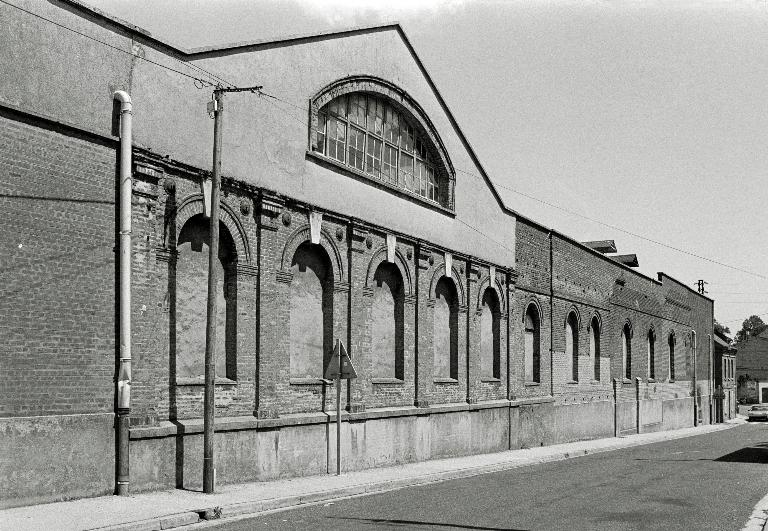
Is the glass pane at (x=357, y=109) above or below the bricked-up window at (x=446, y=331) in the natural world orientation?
above

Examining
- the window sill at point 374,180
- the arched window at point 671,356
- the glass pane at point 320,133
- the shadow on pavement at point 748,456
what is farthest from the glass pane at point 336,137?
the arched window at point 671,356

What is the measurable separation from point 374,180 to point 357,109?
176cm

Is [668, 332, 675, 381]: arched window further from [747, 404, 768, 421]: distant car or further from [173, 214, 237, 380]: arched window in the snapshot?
[173, 214, 237, 380]: arched window

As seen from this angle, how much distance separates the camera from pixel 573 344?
35.1m

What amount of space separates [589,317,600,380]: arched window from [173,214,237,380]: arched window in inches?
904

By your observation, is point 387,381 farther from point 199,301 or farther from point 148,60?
point 148,60

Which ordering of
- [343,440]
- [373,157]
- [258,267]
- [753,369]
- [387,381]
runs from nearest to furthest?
[258,267] < [343,440] < [387,381] < [373,157] < [753,369]

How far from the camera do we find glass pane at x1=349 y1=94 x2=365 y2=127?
2133 cm

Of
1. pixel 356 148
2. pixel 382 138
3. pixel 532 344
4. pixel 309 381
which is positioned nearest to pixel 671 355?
pixel 532 344

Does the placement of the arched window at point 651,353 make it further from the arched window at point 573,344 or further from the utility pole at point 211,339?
the utility pole at point 211,339

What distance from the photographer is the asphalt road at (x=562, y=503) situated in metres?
12.0

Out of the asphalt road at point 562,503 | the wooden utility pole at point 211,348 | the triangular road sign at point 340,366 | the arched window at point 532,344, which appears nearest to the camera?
the asphalt road at point 562,503

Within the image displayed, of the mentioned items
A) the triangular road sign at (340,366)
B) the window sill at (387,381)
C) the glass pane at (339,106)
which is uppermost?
the glass pane at (339,106)

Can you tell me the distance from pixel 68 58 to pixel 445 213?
1350 centimetres
